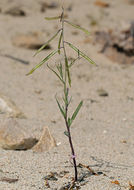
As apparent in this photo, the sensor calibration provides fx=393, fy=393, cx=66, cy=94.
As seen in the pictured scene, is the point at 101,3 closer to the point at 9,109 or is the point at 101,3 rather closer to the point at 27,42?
the point at 27,42

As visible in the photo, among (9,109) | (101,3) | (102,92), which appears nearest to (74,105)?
(102,92)

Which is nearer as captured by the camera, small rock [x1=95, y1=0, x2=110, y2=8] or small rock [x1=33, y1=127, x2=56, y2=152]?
small rock [x1=33, y1=127, x2=56, y2=152]

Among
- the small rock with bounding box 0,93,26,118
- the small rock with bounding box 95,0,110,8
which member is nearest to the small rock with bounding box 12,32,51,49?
the small rock with bounding box 0,93,26,118

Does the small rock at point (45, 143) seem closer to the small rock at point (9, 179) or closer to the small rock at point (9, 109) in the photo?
the small rock at point (9, 179)

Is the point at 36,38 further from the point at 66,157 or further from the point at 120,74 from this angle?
the point at 66,157

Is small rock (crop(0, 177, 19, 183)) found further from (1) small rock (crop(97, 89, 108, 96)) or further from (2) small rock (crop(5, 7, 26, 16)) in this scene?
(2) small rock (crop(5, 7, 26, 16))

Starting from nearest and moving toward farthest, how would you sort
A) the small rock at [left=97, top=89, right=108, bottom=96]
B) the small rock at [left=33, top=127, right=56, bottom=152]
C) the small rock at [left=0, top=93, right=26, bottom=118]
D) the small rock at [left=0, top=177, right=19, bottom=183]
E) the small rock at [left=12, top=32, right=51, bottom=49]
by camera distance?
1. the small rock at [left=0, top=177, right=19, bottom=183]
2. the small rock at [left=33, top=127, right=56, bottom=152]
3. the small rock at [left=0, top=93, right=26, bottom=118]
4. the small rock at [left=97, top=89, right=108, bottom=96]
5. the small rock at [left=12, top=32, right=51, bottom=49]

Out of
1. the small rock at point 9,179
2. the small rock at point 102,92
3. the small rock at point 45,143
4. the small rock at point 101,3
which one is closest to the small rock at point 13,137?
the small rock at point 45,143
